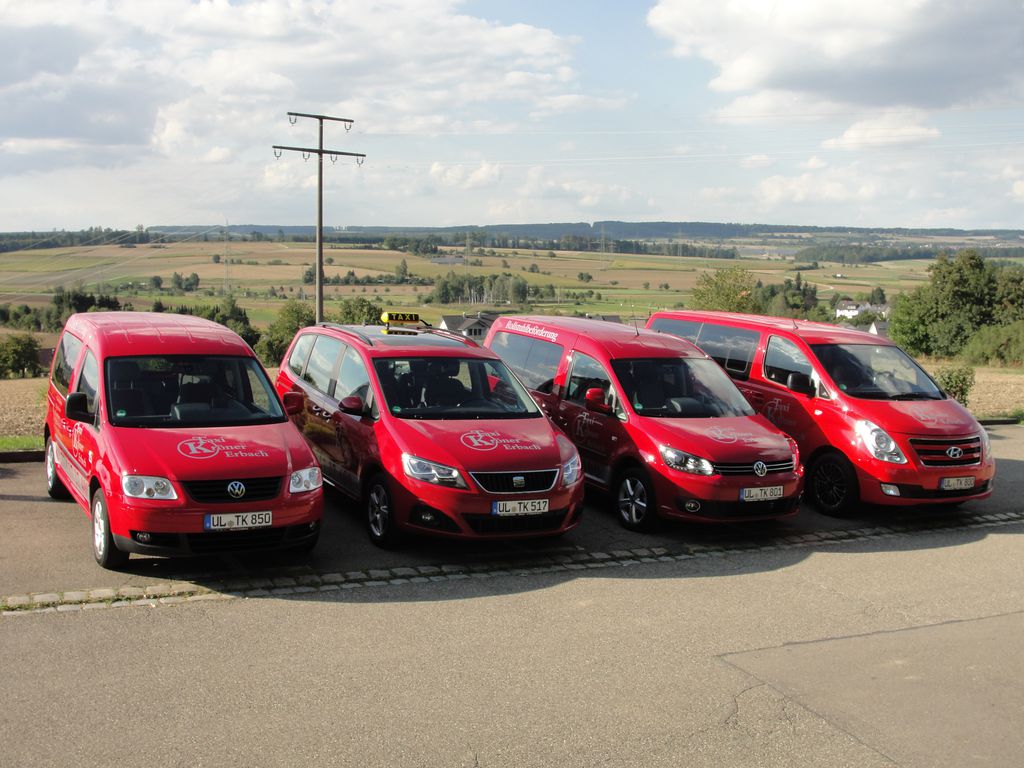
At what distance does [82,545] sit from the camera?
823 cm

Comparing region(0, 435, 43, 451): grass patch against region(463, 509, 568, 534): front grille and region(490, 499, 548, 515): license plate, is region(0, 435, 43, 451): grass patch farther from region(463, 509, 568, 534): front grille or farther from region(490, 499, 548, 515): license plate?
region(490, 499, 548, 515): license plate

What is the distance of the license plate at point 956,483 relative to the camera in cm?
1039

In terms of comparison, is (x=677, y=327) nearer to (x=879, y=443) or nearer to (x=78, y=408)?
(x=879, y=443)

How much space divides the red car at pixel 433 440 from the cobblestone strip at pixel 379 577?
30 cm

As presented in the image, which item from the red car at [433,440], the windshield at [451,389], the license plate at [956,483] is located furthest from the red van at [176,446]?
the license plate at [956,483]

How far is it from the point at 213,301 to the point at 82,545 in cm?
5198

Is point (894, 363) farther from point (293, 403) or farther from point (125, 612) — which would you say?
point (125, 612)

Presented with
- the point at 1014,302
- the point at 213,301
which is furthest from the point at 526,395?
the point at 1014,302

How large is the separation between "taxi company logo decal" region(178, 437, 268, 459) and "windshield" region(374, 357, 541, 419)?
163 centimetres

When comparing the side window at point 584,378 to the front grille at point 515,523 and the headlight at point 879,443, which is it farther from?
the headlight at point 879,443

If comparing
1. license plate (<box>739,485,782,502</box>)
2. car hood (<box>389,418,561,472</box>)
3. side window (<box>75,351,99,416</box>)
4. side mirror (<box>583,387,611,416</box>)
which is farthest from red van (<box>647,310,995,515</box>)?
side window (<box>75,351,99,416</box>)

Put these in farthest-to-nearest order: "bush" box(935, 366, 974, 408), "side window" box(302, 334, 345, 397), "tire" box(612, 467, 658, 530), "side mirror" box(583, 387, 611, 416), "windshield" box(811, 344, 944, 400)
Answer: "bush" box(935, 366, 974, 408) < "windshield" box(811, 344, 944, 400) < "side window" box(302, 334, 345, 397) < "side mirror" box(583, 387, 611, 416) < "tire" box(612, 467, 658, 530)

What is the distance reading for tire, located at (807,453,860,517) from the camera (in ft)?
34.8

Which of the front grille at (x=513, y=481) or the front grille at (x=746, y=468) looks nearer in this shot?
the front grille at (x=513, y=481)
